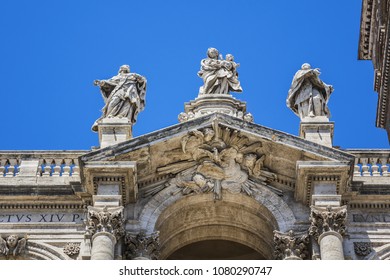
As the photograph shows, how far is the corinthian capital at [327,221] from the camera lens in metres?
27.6

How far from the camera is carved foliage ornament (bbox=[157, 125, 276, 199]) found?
29.4 m

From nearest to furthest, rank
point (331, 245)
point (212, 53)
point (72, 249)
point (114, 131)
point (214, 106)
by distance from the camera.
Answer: point (331, 245) → point (72, 249) → point (114, 131) → point (214, 106) → point (212, 53)

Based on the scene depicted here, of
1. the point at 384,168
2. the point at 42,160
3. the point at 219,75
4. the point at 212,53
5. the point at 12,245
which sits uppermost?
the point at 212,53

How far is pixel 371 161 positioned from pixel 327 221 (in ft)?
12.9

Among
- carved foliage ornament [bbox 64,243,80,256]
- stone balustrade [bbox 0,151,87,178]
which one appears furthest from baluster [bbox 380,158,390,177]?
carved foliage ornament [bbox 64,243,80,256]

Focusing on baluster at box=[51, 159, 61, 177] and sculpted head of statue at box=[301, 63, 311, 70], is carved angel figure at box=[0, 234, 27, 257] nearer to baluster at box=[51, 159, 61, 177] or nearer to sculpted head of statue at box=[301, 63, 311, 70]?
baluster at box=[51, 159, 61, 177]

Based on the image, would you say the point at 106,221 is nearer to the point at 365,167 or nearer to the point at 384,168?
the point at 365,167

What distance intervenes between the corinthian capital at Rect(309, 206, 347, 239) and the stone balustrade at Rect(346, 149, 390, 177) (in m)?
3.05

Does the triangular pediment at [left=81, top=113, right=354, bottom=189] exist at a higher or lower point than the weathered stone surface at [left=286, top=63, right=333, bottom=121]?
lower

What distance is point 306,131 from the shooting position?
3038 centimetres

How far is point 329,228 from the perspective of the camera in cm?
2753

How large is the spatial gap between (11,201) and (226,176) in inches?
205

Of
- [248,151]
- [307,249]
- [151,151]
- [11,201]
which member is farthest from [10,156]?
[307,249]

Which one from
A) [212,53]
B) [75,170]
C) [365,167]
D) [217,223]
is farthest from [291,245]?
Result: [212,53]
